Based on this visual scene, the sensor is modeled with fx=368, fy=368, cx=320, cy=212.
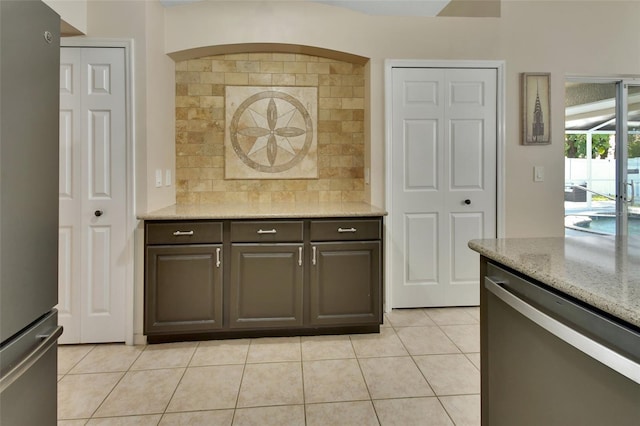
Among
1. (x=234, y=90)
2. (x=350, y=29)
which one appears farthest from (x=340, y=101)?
(x=234, y=90)

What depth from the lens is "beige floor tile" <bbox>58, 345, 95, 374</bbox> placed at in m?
2.32

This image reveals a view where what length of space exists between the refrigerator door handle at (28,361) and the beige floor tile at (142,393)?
917 millimetres

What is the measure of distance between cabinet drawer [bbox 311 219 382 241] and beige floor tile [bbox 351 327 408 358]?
731mm

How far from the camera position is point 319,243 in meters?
2.64

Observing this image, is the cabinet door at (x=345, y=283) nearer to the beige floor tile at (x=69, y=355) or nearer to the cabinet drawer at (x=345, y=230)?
the cabinet drawer at (x=345, y=230)

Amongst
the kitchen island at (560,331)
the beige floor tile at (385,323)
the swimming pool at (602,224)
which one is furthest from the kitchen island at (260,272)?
the swimming pool at (602,224)

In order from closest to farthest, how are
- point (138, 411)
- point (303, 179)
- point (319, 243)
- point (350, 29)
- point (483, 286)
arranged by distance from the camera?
point (483, 286), point (138, 411), point (319, 243), point (350, 29), point (303, 179)

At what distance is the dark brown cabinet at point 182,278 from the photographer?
2.53 metres

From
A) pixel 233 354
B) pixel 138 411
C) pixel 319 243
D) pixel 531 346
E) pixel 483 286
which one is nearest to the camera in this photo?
pixel 531 346

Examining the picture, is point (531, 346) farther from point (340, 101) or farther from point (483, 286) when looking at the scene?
point (340, 101)

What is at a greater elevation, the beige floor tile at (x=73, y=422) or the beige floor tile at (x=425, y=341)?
the beige floor tile at (x=425, y=341)

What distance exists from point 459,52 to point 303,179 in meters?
1.75

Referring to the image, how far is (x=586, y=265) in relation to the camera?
3.49ft

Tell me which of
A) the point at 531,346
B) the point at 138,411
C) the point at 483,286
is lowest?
the point at 138,411
